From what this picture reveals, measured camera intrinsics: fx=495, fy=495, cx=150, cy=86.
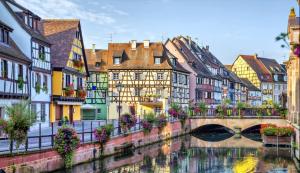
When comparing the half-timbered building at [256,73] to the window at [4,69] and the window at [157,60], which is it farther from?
the window at [4,69]

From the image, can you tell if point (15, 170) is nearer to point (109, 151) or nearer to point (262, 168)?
point (109, 151)

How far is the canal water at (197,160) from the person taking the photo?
94.6 ft

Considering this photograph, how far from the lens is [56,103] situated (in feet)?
138

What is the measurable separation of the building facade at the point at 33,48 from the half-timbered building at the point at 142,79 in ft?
77.0

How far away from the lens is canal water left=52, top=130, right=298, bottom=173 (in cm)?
2885

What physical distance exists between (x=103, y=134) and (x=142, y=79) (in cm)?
Result: 3344

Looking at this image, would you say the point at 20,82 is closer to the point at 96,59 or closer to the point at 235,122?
the point at 235,122

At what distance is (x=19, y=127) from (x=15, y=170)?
6.39ft

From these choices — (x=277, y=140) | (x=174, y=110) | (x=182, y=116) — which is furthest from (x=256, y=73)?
(x=277, y=140)

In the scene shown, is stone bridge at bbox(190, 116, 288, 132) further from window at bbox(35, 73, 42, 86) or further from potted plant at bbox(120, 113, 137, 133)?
window at bbox(35, 73, 42, 86)

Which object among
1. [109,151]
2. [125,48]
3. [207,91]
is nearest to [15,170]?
[109,151]

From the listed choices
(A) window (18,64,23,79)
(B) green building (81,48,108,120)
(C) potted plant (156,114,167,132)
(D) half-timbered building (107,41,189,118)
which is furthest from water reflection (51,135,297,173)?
(B) green building (81,48,108,120)

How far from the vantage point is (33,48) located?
36688 mm

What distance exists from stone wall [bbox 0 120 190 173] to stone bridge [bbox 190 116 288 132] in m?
14.9
